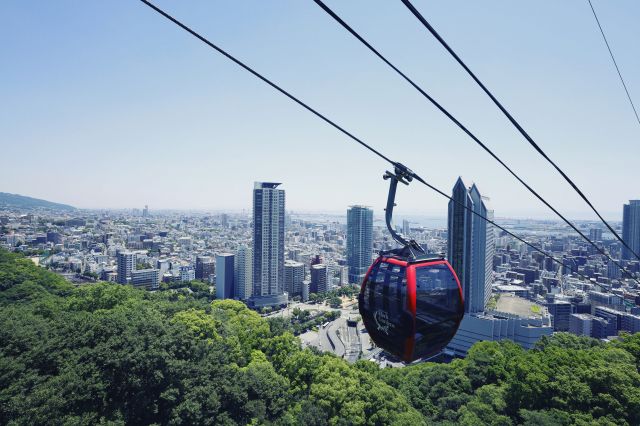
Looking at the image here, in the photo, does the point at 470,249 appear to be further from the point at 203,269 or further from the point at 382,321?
the point at 203,269

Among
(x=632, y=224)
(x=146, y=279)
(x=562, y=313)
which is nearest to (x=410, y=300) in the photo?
(x=562, y=313)

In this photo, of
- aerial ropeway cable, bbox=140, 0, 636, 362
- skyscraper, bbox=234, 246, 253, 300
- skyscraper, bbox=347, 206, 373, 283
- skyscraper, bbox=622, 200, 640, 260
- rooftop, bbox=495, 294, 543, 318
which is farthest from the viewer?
skyscraper, bbox=622, 200, 640, 260

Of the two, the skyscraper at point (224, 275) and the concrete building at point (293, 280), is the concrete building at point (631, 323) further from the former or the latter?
the skyscraper at point (224, 275)

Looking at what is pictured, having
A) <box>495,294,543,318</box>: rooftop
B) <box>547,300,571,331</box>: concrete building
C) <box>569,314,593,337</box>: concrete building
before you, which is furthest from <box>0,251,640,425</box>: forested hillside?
<box>547,300,571,331</box>: concrete building

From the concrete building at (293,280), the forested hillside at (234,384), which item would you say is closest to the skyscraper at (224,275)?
the concrete building at (293,280)

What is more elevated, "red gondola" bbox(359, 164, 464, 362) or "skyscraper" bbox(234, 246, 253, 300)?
"red gondola" bbox(359, 164, 464, 362)

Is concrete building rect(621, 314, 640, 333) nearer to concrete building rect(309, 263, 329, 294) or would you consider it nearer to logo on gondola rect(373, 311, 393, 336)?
concrete building rect(309, 263, 329, 294)
